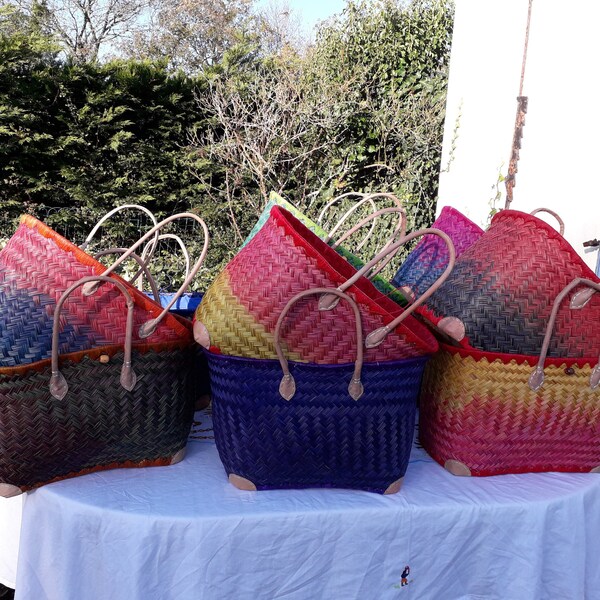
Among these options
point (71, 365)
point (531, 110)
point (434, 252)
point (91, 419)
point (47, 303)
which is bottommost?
point (91, 419)

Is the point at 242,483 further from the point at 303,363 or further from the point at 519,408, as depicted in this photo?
the point at 519,408

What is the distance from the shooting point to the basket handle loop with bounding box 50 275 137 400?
0.93 metres

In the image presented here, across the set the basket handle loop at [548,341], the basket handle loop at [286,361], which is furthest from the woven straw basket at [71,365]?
the basket handle loop at [548,341]

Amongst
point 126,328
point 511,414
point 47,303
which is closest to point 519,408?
point 511,414

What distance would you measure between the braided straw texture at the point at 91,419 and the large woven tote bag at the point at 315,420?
112 mm

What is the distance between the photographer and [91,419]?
1015mm

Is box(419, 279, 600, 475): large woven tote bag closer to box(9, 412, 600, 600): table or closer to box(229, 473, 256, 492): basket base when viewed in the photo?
box(9, 412, 600, 600): table

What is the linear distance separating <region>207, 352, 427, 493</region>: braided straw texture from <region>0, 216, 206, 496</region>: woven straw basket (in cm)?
13

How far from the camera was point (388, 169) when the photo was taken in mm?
6039

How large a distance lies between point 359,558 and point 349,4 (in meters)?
6.94

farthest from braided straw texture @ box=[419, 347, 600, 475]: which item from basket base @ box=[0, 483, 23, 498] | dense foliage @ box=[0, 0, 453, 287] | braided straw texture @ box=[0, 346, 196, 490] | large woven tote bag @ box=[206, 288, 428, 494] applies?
dense foliage @ box=[0, 0, 453, 287]

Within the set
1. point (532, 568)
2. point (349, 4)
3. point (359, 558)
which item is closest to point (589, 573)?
point (532, 568)

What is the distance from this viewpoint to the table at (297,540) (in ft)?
3.09

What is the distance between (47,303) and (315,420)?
50cm
